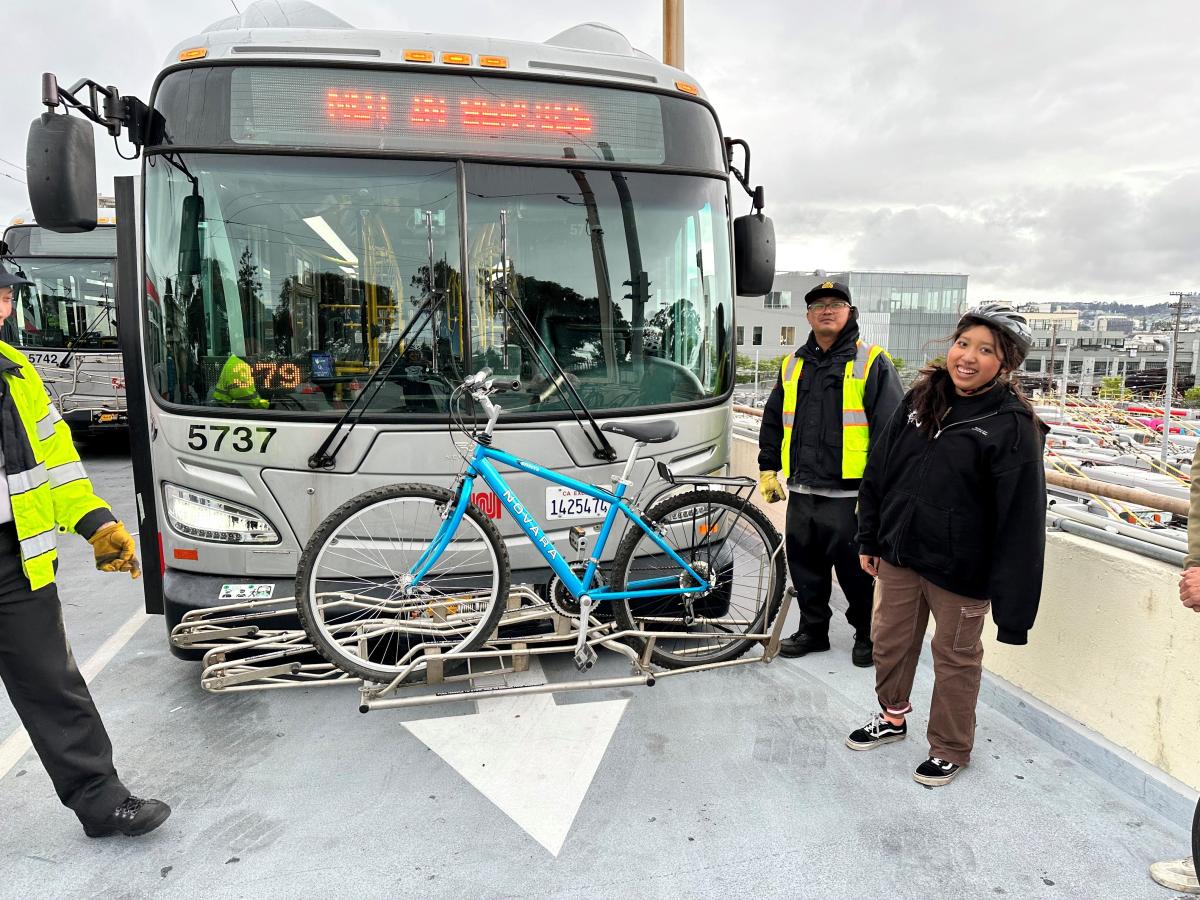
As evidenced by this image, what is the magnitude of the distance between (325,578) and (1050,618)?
3127 millimetres

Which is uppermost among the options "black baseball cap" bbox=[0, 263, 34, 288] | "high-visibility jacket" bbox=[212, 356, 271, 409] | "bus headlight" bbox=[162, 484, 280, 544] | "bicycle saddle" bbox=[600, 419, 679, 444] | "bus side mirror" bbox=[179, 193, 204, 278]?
"bus side mirror" bbox=[179, 193, 204, 278]

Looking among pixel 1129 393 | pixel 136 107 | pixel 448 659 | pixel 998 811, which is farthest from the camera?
pixel 1129 393

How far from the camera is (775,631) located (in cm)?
349

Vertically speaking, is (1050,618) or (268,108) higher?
(268,108)

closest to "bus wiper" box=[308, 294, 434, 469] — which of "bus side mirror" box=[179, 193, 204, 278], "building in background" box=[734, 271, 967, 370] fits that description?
"bus side mirror" box=[179, 193, 204, 278]

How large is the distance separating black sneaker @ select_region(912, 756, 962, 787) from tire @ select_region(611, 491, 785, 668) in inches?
37.1

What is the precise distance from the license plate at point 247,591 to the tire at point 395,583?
0.23 m

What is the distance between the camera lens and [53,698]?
7.92ft

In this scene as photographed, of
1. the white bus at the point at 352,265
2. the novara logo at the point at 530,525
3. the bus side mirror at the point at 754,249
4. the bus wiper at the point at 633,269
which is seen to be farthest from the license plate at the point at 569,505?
the bus side mirror at the point at 754,249

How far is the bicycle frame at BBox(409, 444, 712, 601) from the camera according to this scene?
3012 mm

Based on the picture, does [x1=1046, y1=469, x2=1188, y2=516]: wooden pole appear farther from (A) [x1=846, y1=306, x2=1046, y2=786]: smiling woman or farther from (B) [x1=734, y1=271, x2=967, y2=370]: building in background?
(B) [x1=734, y1=271, x2=967, y2=370]: building in background

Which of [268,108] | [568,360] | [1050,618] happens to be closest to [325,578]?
[568,360]

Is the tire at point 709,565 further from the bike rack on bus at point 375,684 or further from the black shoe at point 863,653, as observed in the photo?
the black shoe at point 863,653

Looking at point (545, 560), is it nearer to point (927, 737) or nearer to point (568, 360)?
point (568, 360)
